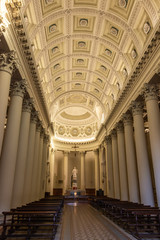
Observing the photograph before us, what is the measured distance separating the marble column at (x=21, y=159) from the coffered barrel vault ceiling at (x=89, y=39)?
4.41 meters

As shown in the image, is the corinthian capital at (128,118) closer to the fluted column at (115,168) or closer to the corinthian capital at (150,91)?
the fluted column at (115,168)

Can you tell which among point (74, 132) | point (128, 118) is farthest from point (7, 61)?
point (74, 132)

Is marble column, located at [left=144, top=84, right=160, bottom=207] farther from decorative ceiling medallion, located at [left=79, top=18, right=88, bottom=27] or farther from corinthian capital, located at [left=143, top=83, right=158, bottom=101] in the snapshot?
decorative ceiling medallion, located at [left=79, top=18, right=88, bottom=27]

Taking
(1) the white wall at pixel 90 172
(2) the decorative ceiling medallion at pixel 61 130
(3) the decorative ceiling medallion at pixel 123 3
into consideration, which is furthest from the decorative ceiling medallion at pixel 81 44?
(1) the white wall at pixel 90 172

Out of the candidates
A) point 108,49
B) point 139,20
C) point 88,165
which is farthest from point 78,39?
point 88,165

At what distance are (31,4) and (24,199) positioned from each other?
1231cm

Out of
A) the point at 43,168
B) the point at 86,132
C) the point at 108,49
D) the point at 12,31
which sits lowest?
the point at 43,168

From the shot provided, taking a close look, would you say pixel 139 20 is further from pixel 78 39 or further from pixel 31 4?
pixel 31 4

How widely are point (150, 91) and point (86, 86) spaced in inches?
520

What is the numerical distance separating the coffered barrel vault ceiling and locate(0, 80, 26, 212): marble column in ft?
11.0

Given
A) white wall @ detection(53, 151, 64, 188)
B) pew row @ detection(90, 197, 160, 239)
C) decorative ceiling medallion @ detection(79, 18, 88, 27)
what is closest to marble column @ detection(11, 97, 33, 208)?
pew row @ detection(90, 197, 160, 239)

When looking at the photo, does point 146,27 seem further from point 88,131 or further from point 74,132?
point 74,132

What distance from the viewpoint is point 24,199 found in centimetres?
1202

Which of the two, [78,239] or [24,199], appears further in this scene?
[24,199]
